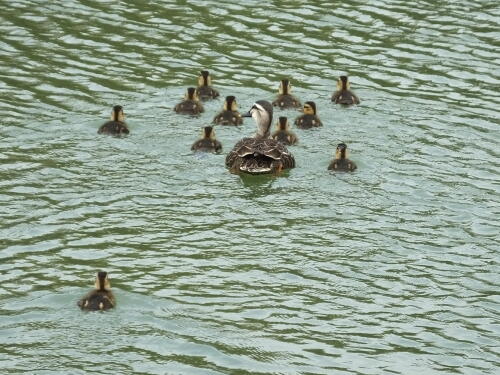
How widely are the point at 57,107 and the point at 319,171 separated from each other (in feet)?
12.0

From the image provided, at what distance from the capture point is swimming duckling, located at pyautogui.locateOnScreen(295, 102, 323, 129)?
16.8 m

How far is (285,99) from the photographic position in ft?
57.7

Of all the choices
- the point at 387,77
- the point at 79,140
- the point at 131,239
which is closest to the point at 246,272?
the point at 131,239

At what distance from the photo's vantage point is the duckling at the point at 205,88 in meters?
17.8

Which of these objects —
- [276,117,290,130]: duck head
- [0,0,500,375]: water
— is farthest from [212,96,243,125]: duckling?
[276,117,290,130]: duck head

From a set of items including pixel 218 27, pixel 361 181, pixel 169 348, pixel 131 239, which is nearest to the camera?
pixel 169 348

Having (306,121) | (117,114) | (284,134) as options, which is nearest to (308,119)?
(306,121)

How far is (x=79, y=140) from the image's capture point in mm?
16125

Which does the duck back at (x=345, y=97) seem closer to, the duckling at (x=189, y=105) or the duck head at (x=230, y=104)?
the duck head at (x=230, y=104)

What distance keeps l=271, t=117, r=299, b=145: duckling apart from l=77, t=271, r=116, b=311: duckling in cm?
484

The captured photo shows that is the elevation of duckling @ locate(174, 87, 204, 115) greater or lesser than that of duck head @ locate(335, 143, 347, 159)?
lesser

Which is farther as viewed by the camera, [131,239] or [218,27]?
[218,27]

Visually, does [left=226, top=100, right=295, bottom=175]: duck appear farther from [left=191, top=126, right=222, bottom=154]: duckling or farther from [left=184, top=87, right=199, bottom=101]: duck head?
[left=184, top=87, right=199, bottom=101]: duck head

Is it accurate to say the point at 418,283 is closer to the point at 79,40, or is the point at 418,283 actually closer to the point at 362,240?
the point at 362,240
